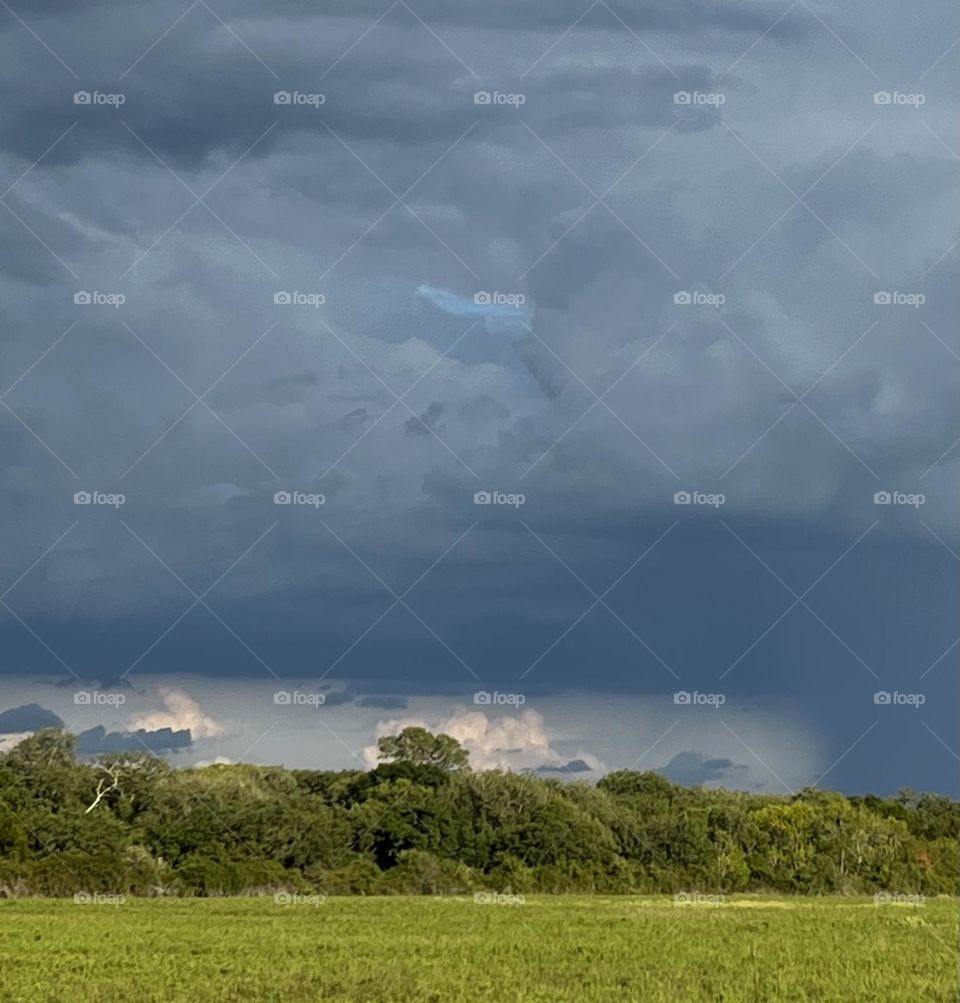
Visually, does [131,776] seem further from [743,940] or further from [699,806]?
[743,940]

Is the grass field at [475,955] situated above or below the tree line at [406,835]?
below

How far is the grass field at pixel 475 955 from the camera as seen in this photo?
96.7 feet

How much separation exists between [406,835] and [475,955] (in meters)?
45.2

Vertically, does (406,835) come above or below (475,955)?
above

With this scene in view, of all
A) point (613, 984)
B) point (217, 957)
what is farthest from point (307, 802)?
point (613, 984)

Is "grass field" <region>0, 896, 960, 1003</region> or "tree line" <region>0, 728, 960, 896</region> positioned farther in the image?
"tree line" <region>0, 728, 960, 896</region>

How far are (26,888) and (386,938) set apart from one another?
105 ft

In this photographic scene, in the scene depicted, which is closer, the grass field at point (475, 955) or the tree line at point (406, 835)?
the grass field at point (475, 955)

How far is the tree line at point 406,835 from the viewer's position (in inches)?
2874

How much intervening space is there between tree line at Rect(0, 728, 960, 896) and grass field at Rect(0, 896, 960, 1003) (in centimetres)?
1741

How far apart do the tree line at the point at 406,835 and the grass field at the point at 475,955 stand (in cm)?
1741

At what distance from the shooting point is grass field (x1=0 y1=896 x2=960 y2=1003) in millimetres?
29469

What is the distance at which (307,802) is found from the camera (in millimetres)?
84438

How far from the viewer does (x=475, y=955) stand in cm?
3631
